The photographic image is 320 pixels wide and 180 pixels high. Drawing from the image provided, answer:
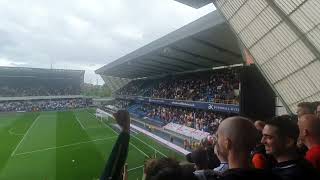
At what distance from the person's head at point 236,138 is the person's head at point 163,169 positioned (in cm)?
37

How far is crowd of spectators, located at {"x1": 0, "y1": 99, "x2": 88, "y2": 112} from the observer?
235ft

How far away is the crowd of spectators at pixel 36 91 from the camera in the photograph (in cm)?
7806

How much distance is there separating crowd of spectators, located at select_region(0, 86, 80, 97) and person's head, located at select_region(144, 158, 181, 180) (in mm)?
80710

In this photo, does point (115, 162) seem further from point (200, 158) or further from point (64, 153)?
point (64, 153)

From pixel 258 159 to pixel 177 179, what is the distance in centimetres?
151

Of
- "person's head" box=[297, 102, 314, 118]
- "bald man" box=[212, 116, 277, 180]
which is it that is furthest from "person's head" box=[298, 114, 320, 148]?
"bald man" box=[212, 116, 277, 180]

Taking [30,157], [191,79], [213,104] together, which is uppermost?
[191,79]

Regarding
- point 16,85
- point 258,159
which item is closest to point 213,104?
point 258,159

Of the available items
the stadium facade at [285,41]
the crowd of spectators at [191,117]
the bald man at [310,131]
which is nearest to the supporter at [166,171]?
the bald man at [310,131]

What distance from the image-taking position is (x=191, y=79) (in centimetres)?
4031

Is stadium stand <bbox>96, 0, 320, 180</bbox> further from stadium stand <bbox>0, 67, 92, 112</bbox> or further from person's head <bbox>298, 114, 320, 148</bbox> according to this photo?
stadium stand <bbox>0, 67, 92, 112</bbox>

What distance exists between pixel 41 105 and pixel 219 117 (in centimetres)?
5899

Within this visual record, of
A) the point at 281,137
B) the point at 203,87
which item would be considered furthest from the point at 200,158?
the point at 203,87

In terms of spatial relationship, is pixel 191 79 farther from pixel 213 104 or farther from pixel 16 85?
pixel 16 85
